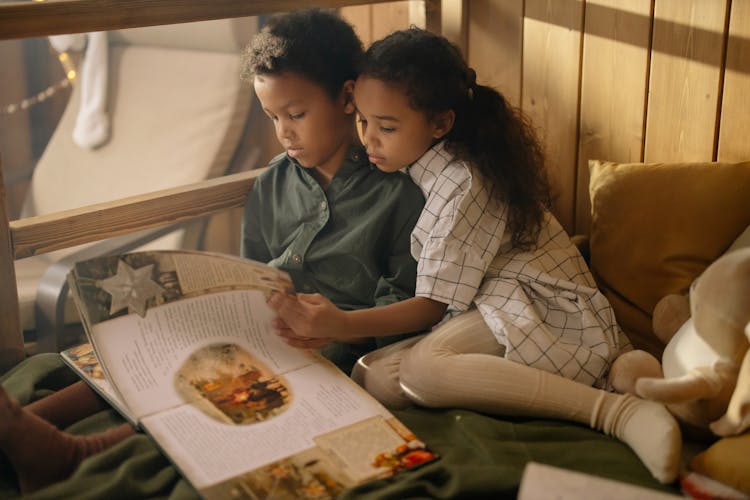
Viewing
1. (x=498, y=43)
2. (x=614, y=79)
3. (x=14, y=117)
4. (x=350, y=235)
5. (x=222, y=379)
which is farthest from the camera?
(x=14, y=117)

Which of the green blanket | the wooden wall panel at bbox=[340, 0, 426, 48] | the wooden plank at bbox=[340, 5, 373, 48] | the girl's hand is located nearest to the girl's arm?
the girl's hand

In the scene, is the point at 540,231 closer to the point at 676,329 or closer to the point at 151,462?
the point at 676,329

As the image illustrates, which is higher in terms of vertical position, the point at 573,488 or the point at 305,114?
the point at 305,114

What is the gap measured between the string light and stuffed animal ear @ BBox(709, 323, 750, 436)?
2.10 metres

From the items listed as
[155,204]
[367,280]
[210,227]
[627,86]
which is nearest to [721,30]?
[627,86]

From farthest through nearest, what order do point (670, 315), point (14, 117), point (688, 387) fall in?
point (14, 117), point (670, 315), point (688, 387)

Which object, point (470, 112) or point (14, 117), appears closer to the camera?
point (470, 112)

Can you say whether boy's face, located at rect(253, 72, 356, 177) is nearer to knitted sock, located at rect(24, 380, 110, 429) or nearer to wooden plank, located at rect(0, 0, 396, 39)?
wooden plank, located at rect(0, 0, 396, 39)

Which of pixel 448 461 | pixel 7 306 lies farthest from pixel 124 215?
pixel 448 461

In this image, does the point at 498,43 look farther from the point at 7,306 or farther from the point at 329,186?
the point at 7,306

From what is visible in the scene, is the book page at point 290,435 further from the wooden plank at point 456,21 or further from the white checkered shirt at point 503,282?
the wooden plank at point 456,21

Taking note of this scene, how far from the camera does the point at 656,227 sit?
1375 millimetres

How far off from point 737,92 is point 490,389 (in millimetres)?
597

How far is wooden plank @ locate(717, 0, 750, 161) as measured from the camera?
1.33m
